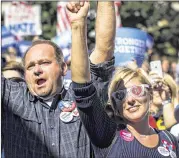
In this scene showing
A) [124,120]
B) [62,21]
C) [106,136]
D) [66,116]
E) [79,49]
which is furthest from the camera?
[62,21]

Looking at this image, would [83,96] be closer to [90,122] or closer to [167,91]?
[90,122]

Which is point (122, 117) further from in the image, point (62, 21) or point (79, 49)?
point (62, 21)

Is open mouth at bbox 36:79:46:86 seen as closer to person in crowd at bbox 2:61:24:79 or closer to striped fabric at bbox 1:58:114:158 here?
striped fabric at bbox 1:58:114:158

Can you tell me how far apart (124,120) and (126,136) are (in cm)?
13

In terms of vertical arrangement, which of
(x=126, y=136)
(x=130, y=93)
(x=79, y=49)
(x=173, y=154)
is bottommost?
(x=173, y=154)

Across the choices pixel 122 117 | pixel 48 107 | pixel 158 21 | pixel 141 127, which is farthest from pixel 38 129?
pixel 158 21

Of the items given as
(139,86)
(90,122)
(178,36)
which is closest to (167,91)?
(139,86)

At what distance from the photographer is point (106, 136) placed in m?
3.55

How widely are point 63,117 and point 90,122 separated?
0.47 m

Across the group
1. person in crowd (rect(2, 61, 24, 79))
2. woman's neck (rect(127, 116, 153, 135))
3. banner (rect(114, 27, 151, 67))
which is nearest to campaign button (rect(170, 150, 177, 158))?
woman's neck (rect(127, 116, 153, 135))

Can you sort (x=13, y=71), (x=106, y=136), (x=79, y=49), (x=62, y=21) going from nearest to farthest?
1. (x=79, y=49)
2. (x=106, y=136)
3. (x=13, y=71)
4. (x=62, y=21)

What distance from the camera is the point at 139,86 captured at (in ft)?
12.8

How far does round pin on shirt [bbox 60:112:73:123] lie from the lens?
3896mm

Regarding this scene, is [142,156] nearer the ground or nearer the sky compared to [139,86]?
nearer the ground
